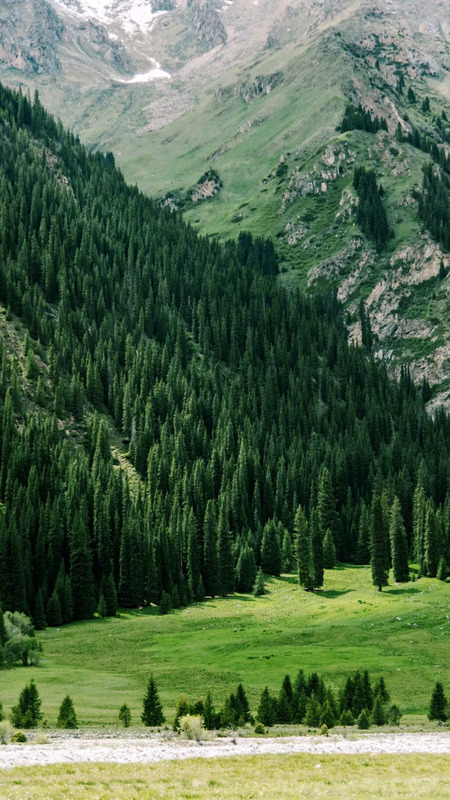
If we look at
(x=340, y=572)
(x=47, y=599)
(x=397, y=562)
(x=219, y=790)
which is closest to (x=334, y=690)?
(x=219, y=790)

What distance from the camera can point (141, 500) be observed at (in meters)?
168

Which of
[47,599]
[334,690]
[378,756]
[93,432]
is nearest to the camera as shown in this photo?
[378,756]

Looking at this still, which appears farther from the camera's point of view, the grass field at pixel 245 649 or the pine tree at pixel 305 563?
the pine tree at pixel 305 563

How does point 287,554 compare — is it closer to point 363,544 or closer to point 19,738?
point 363,544

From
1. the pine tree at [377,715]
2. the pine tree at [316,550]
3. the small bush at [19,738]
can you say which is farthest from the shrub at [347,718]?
the pine tree at [316,550]

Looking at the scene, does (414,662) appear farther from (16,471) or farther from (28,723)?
(16,471)

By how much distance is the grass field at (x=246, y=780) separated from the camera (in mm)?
37500

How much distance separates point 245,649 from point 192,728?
152 ft

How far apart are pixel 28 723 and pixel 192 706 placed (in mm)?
12081

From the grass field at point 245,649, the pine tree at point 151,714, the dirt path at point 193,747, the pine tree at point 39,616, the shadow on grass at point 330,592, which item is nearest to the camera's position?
the dirt path at point 193,747

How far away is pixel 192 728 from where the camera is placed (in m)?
55.7

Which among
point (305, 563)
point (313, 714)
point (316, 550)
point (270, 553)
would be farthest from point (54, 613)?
point (313, 714)

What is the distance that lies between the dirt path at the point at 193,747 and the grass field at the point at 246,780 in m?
2.18

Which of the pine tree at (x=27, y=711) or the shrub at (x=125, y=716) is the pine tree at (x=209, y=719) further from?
the pine tree at (x=27, y=711)
